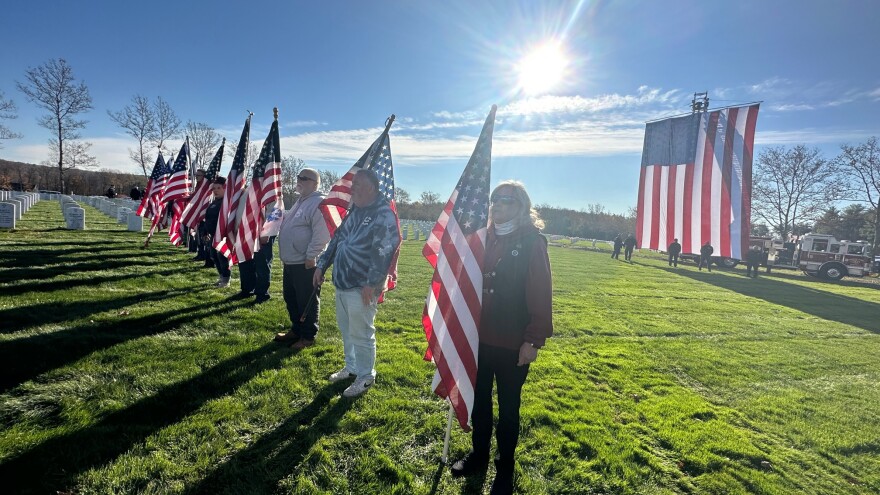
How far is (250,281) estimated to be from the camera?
7.79 meters

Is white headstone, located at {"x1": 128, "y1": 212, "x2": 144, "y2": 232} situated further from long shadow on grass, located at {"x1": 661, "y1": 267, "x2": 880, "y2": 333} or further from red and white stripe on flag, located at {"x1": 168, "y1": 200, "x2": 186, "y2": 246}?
long shadow on grass, located at {"x1": 661, "y1": 267, "x2": 880, "y2": 333}

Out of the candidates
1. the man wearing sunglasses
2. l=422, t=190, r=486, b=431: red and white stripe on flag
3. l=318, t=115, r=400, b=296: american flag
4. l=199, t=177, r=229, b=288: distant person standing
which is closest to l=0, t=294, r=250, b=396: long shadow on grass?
the man wearing sunglasses

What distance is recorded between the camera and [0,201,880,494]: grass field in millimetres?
2979

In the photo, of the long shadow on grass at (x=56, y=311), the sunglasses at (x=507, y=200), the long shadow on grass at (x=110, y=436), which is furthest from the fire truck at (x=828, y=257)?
the long shadow on grass at (x=56, y=311)

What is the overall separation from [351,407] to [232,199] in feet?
17.2

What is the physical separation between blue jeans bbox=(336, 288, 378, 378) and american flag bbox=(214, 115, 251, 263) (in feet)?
12.9

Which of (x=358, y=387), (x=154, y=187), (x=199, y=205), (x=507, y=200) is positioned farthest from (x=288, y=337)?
(x=154, y=187)

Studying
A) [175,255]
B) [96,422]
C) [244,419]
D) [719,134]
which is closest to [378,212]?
[244,419]

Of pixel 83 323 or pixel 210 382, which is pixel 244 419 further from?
pixel 83 323

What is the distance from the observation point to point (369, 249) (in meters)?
3.91

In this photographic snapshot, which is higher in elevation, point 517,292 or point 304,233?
point 304,233

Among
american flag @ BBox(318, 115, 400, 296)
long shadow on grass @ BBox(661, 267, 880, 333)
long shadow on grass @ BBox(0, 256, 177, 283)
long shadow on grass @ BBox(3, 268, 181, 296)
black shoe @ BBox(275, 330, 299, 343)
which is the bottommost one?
long shadow on grass @ BBox(661, 267, 880, 333)

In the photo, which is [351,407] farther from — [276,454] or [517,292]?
[517,292]

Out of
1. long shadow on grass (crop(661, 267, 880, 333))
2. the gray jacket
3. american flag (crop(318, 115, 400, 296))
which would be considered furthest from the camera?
long shadow on grass (crop(661, 267, 880, 333))
